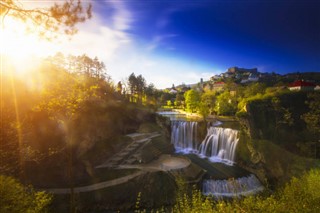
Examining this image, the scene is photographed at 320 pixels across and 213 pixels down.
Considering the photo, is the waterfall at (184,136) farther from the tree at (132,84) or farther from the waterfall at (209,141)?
the tree at (132,84)

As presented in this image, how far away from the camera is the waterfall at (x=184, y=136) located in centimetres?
3084

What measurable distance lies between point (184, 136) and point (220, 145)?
614cm

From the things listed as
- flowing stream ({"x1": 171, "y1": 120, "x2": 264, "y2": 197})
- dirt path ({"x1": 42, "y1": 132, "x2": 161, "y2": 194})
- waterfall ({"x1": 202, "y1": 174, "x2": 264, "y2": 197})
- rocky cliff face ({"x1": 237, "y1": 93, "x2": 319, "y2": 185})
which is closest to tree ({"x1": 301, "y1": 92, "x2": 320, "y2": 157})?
rocky cliff face ({"x1": 237, "y1": 93, "x2": 319, "y2": 185})

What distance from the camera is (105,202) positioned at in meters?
17.9

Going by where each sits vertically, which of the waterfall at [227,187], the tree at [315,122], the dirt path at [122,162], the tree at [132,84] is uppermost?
the tree at [132,84]

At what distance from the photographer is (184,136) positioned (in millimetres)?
31719

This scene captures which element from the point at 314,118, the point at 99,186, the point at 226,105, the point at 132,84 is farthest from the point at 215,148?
the point at 132,84

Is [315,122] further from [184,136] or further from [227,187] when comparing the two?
[184,136]

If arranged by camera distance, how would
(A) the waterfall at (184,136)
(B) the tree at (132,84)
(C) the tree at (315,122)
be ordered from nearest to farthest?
(C) the tree at (315,122), (A) the waterfall at (184,136), (B) the tree at (132,84)

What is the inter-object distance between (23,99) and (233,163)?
23.3m

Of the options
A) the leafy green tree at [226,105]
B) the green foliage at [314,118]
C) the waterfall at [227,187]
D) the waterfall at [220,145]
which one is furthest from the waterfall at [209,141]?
the leafy green tree at [226,105]

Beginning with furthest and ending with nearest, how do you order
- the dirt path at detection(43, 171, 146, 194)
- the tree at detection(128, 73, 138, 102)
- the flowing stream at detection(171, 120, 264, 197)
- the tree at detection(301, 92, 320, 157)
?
the tree at detection(128, 73, 138, 102), the tree at detection(301, 92, 320, 157), the flowing stream at detection(171, 120, 264, 197), the dirt path at detection(43, 171, 146, 194)

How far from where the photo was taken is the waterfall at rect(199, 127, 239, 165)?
26.0 m

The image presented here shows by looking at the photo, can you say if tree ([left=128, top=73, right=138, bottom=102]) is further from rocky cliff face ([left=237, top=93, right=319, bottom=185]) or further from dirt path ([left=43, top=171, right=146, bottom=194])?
dirt path ([left=43, top=171, right=146, bottom=194])
